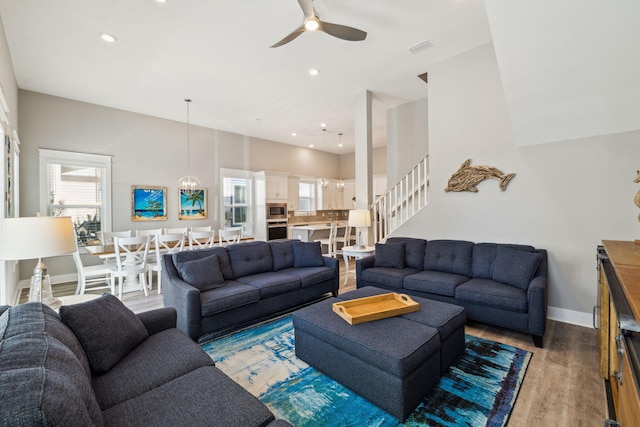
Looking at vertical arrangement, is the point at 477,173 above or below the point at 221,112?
below

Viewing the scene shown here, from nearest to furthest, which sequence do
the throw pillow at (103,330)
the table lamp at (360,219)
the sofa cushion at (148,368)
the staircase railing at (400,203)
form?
the sofa cushion at (148,368) < the throw pillow at (103,330) < the table lamp at (360,219) < the staircase railing at (400,203)

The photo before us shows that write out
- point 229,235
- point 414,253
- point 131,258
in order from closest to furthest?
1. point 414,253
2. point 131,258
3. point 229,235

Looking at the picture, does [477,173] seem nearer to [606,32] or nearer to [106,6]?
[606,32]

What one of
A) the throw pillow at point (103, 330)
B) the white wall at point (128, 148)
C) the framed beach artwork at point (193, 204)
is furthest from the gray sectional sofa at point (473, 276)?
the white wall at point (128, 148)

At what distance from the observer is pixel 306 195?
952 cm

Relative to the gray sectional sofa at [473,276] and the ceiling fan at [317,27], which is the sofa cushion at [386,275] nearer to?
the gray sectional sofa at [473,276]

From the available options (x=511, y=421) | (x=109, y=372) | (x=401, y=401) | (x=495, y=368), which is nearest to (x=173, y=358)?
(x=109, y=372)

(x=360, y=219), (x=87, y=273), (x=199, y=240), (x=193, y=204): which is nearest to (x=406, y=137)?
(x=360, y=219)

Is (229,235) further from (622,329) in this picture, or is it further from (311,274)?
(622,329)

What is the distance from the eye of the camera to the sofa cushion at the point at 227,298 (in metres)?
2.84

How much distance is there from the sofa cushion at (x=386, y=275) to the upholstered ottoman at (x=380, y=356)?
1395mm

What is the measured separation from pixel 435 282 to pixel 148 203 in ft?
19.4

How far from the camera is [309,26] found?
2.77 metres

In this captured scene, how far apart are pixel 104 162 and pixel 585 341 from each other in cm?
773
